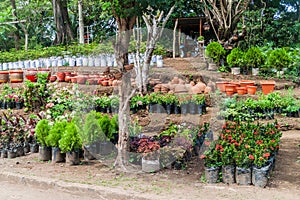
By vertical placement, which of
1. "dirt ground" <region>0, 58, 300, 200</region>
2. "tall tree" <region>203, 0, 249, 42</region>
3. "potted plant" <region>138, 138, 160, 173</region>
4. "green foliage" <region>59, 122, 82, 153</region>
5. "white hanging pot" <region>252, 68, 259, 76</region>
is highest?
"tall tree" <region>203, 0, 249, 42</region>

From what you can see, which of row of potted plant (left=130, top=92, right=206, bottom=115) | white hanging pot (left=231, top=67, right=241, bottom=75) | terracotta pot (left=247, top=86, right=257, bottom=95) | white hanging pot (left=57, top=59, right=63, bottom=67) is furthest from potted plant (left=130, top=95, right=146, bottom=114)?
white hanging pot (left=57, top=59, right=63, bottom=67)

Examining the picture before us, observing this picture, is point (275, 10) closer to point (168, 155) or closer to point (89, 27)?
point (89, 27)

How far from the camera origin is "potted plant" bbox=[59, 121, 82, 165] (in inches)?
220

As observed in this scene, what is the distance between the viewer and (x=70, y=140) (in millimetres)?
5605

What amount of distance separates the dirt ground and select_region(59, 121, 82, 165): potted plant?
5.3 inches

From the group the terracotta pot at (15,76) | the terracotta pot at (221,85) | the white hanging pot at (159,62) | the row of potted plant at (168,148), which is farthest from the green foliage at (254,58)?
the terracotta pot at (15,76)

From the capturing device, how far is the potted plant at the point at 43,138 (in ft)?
19.5

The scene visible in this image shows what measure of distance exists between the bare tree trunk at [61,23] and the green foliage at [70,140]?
13422 mm

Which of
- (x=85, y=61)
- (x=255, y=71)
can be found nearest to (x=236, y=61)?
(x=255, y=71)

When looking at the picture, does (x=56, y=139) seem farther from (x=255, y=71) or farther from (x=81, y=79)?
(x=255, y=71)

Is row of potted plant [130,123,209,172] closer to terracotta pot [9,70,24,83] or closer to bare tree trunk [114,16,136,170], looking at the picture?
bare tree trunk [114,16,136,170]

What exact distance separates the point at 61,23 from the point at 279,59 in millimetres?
10861

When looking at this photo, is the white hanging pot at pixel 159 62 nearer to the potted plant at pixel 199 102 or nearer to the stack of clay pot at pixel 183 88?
the stack of clay pot at pixel 183 88

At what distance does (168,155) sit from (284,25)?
13366mm
